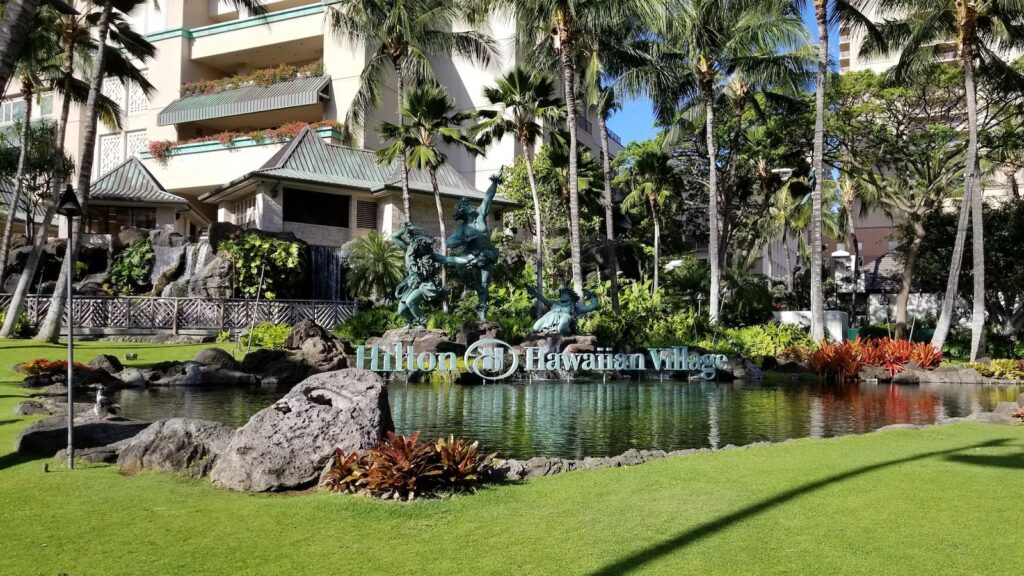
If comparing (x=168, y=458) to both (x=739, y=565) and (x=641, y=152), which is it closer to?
(x=739, y=565)

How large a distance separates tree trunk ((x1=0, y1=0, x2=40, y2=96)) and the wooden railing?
62.6 feet

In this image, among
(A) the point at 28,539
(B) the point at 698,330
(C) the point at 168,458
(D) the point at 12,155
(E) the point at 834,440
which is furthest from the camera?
(D) the point at 12,155

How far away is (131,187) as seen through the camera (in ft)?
123

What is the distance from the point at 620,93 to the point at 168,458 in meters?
23.9

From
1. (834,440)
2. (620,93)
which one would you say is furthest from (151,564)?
(620,93)

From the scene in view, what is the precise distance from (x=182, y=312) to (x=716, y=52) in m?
20.9

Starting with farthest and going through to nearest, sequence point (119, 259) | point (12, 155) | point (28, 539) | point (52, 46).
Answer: point (12, 155) < point (119, 259) < point (52, 46) < point (28, 539)

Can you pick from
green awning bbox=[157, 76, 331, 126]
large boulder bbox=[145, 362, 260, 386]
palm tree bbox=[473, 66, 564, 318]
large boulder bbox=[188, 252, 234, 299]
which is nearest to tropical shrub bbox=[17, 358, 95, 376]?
large boulder bbox=[145, 362, 260, 386]

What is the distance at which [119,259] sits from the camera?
33375mm

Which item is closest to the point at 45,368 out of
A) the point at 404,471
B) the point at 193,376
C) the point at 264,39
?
the point at 193,376

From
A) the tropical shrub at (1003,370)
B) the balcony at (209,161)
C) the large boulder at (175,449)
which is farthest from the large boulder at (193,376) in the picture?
the balcony at (209,161)

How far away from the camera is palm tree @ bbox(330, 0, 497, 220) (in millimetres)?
27469

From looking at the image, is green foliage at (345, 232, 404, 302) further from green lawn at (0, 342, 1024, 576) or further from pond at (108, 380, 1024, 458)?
green lawn at (0, 342, 1024, 576)

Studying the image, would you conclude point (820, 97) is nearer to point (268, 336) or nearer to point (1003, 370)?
point (1003, 370)
